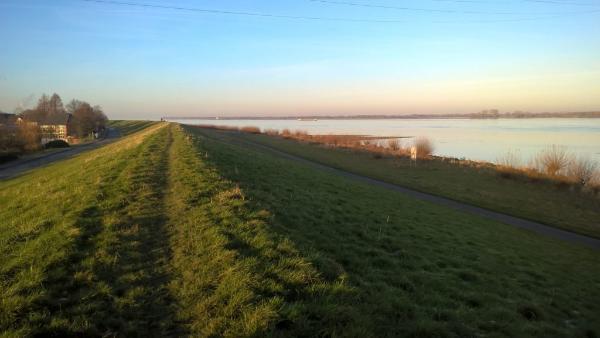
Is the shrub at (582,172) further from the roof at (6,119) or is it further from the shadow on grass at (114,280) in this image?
the roof at (6,119)

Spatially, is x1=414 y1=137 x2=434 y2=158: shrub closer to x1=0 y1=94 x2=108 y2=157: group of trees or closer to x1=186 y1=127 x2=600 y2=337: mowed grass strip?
x1=186 y1=127 x2=600 y2=337: mowed grass strip

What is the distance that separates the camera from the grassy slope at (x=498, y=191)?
16.3 meters

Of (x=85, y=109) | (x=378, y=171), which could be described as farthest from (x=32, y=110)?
(x=378, y=171)

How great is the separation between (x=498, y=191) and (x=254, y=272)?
2157 centimetres

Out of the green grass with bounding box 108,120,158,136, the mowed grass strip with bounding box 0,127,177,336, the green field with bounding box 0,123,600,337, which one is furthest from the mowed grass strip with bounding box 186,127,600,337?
the green grass with bounding box 108,120,158,136

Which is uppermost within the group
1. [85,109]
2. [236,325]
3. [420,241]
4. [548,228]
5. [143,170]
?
[85,109]

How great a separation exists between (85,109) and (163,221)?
290 feet

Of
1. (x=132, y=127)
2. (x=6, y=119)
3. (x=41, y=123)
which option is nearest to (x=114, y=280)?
(x=41, y=123)

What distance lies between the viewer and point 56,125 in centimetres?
8281

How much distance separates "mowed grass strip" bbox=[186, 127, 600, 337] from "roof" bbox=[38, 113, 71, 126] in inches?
3534

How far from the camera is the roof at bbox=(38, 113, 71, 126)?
84000mm

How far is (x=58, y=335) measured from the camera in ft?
12.5

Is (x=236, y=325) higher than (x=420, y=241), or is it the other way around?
(x=236, y=325)

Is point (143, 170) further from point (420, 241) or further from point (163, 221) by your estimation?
point (420, 241)
